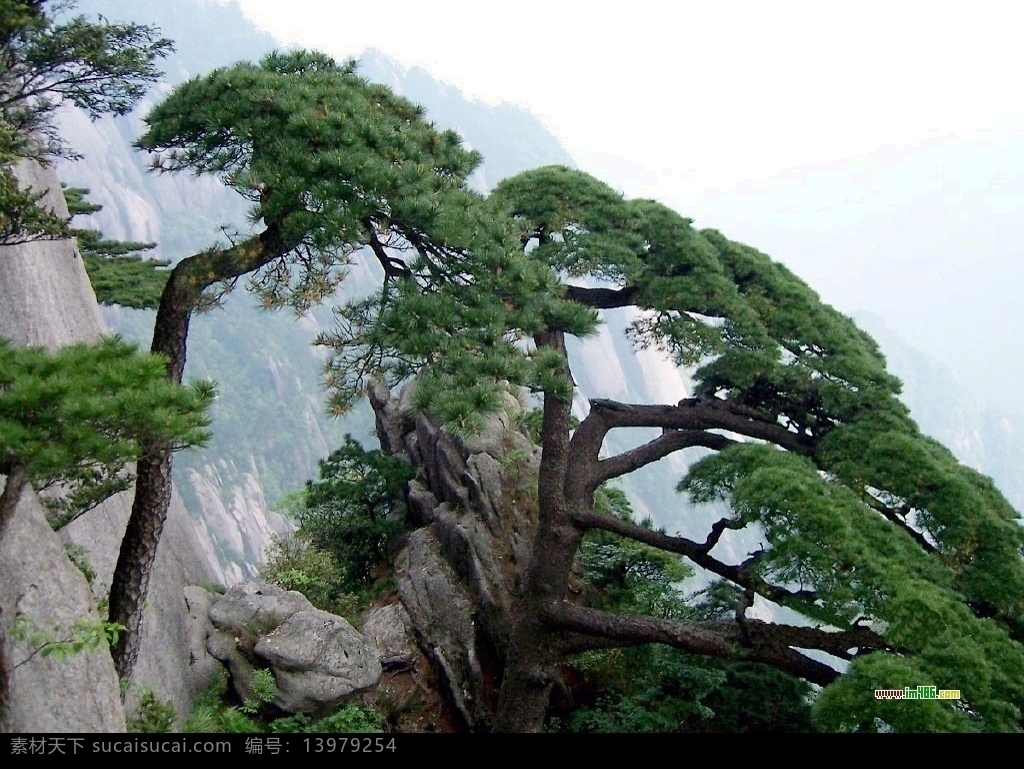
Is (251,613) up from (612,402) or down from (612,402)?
down

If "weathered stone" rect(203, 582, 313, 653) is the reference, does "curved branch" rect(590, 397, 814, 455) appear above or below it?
above

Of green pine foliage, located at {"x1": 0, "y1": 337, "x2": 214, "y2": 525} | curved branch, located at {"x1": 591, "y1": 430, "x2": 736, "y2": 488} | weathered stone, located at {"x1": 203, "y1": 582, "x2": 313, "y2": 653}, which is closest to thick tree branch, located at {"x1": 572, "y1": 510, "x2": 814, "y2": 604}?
curved branch, located at {"x1": 591, "y1": 430, "x2": 736, "y2": 488}

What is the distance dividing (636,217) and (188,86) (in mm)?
5701

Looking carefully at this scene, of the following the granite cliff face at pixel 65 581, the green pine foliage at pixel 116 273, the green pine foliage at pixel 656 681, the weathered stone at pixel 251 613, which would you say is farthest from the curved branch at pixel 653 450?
the green pine foliage at pixel 116 273

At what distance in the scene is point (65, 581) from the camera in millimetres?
3908

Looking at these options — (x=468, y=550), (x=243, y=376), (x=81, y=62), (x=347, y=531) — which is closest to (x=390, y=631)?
(x=468, y=550)

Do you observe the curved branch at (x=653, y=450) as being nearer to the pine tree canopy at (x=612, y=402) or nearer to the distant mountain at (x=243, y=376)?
the pine tree canopy at (x=612, y=402)

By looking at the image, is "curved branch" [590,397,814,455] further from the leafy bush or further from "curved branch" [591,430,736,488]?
the leafy bush

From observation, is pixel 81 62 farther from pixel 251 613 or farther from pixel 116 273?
pixel 251 613

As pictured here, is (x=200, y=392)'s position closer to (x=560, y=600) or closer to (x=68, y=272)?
(x=560, y=600)

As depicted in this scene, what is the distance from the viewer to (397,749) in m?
3.72

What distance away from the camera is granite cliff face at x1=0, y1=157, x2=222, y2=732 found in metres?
3.54

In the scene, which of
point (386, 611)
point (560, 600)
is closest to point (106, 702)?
point (560, 600)

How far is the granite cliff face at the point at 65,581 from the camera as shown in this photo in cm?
354
